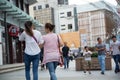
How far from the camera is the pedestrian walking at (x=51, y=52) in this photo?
9.37 m

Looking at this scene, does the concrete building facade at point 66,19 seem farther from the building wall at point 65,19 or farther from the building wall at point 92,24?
the building wall at point 92,24

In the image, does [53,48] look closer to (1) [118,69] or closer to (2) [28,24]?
(2) [28,24]

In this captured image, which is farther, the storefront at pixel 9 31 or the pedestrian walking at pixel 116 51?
the storefront at pixel 9 31

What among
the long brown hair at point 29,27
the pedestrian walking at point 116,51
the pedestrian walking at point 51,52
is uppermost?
the long brown hair at point 29,27

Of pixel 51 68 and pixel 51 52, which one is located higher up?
pixel 51 52

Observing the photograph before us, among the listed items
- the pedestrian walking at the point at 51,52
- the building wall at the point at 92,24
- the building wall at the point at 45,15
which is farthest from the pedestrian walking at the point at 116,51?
the building wall at the point at 45,15

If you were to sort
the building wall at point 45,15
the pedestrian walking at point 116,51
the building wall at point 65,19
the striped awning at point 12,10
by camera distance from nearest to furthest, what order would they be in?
the pedestrian walking at point 116,51 → the striped awning at point 12,10 → the building wall at point 65,19 → the building wall at point 45,15

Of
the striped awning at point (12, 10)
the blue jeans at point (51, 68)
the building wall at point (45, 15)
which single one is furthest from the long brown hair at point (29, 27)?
the building wall at point (45, 15)

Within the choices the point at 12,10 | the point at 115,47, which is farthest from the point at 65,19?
the point at 115,47

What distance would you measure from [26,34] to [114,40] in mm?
8855

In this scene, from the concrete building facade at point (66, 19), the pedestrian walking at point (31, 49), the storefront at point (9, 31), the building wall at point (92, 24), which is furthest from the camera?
the concrete building facade at point (66, 19)

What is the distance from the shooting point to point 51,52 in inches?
372

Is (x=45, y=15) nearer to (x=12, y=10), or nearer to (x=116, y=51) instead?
(x=12, y=10)

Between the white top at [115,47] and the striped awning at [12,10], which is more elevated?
the striped awning at [12,10]
